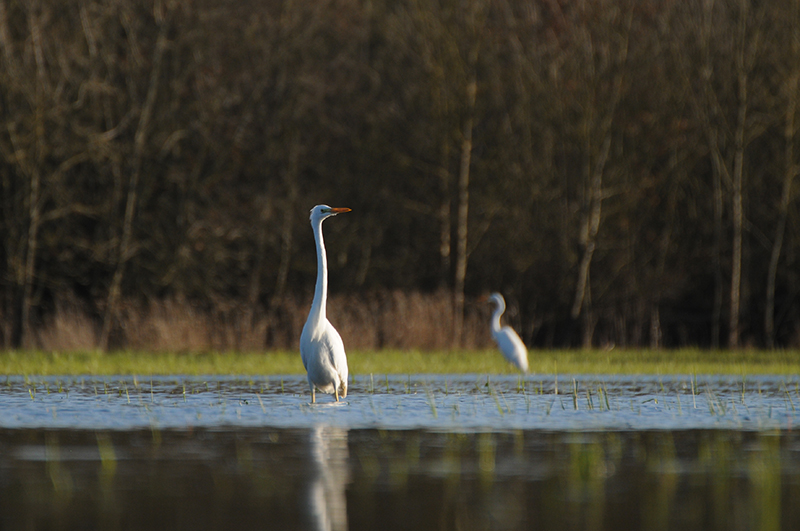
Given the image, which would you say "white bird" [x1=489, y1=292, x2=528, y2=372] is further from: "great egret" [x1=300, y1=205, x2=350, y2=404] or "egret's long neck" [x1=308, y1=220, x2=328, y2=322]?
"great egret" [x1=300, y1=205, x2=350, y2=404]

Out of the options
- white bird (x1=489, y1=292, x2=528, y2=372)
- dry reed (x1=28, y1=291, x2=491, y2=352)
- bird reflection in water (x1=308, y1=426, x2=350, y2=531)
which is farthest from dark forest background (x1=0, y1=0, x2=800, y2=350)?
bird reflection in water (x1=308, y1=426, x2=350, y2=531)

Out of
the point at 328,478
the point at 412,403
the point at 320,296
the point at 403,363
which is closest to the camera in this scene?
the point at 328,478

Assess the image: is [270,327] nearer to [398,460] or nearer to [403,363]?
[403,363]

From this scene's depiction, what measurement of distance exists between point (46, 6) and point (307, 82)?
5.69 meters

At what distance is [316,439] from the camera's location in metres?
8.46

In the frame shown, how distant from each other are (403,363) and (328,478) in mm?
10938

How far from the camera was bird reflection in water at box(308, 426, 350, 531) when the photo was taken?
17.9ft

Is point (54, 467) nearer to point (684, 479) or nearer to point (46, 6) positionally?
point (684, 479)

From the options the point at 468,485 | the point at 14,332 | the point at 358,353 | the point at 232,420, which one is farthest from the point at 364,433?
the point at 14,332

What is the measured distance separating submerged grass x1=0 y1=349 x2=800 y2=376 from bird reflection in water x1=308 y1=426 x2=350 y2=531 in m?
7.29

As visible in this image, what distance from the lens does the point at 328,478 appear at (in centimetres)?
665

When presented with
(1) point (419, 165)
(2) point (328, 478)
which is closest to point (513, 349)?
Answer: (1) point (419, 165)

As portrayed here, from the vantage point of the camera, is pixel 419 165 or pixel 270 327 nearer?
pixel 270 327

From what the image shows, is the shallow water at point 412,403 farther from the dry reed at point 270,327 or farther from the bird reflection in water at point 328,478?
the dry reed at point 270,327
